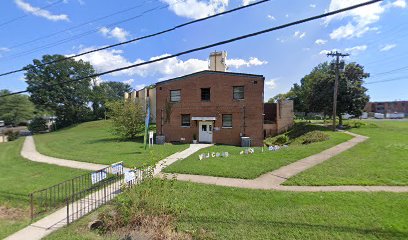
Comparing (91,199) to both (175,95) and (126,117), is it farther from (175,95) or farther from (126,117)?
(175,95)

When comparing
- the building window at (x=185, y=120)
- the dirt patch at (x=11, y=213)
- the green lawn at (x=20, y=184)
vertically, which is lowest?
the dirt patch at (x=11, y=213)

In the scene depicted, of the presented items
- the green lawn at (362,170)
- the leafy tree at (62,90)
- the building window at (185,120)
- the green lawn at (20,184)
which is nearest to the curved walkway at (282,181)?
the green lawn at (362,170)

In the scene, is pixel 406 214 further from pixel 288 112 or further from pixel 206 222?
pixel 288 112

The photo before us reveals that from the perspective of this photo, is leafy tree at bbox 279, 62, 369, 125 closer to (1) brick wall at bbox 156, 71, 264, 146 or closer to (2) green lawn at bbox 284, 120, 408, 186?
(1) brick wall at bbox 156, 71, 264, 146

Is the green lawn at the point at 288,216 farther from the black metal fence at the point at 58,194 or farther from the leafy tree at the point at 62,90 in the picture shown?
the leafy tree at the point at 62,90

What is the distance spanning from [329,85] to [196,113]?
18556 millimetres

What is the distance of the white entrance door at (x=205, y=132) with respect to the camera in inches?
938

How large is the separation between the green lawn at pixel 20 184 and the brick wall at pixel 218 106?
12.1m

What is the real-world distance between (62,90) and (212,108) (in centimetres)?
5171

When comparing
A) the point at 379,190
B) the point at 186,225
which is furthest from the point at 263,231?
the point at 379,190

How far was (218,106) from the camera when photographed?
23.4 meters

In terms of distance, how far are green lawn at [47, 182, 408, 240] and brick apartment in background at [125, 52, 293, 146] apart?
14.3 meters

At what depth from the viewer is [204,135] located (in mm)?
24016

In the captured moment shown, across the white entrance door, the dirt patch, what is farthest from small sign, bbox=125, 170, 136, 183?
the white entrance door
